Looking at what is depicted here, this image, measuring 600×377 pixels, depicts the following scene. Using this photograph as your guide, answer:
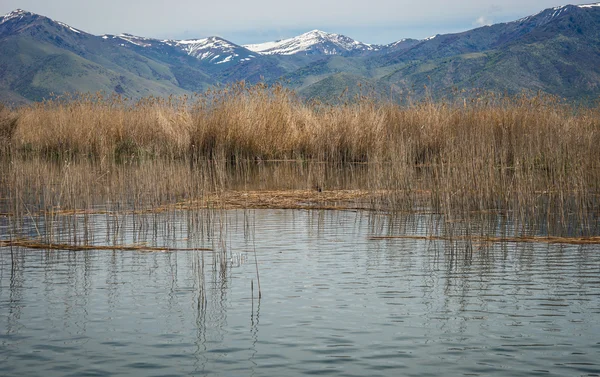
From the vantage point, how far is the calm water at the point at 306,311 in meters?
5.58

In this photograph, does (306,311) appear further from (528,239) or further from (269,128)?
(269,128)

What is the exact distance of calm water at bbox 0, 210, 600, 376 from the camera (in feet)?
18.3

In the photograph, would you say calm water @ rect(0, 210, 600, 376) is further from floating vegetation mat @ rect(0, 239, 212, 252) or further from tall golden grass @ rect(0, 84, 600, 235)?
tall golden grass @ rect(0, 84, 600, 235)

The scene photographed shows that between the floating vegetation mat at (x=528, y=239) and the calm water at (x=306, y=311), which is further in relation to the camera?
the floating vegetation mat at (x=528, y=239)

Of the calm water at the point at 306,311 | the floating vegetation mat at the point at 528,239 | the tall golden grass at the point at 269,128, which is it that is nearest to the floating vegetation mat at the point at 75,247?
the calm water at the point at 306,311

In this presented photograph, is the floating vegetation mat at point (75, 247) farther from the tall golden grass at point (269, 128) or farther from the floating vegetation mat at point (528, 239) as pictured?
the tall golden grass at point (269, 128)

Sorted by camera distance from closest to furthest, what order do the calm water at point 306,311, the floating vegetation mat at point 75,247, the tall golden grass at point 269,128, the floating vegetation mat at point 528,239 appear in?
the calm water at point 306,311
the floating vegetation mat at point 75,247
the floating vegetation mat at point 528,239
the tall golden grass at point 269,128

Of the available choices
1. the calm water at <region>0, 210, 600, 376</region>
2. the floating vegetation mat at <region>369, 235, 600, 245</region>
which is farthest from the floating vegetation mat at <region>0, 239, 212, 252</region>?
→ the floating vegetation mat at <region>369, 235, 600, 245</region>

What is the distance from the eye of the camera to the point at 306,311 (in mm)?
6863

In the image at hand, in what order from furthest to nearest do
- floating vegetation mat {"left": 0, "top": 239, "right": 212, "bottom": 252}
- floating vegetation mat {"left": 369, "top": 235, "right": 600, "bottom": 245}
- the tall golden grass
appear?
the tall golden grass < floating vegetation mat {"left": 369, "top": 235, "right": 600, "bottom": 245} < floating vegetation mat {"left": 0, "top": 239, "right": 212, "bottom": 252}

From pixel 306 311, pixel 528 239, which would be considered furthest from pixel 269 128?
pixel 306 311

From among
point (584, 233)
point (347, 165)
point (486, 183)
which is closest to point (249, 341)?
point (584, 233)

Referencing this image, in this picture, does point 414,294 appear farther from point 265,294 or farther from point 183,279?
point 183,279

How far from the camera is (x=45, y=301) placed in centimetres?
723
